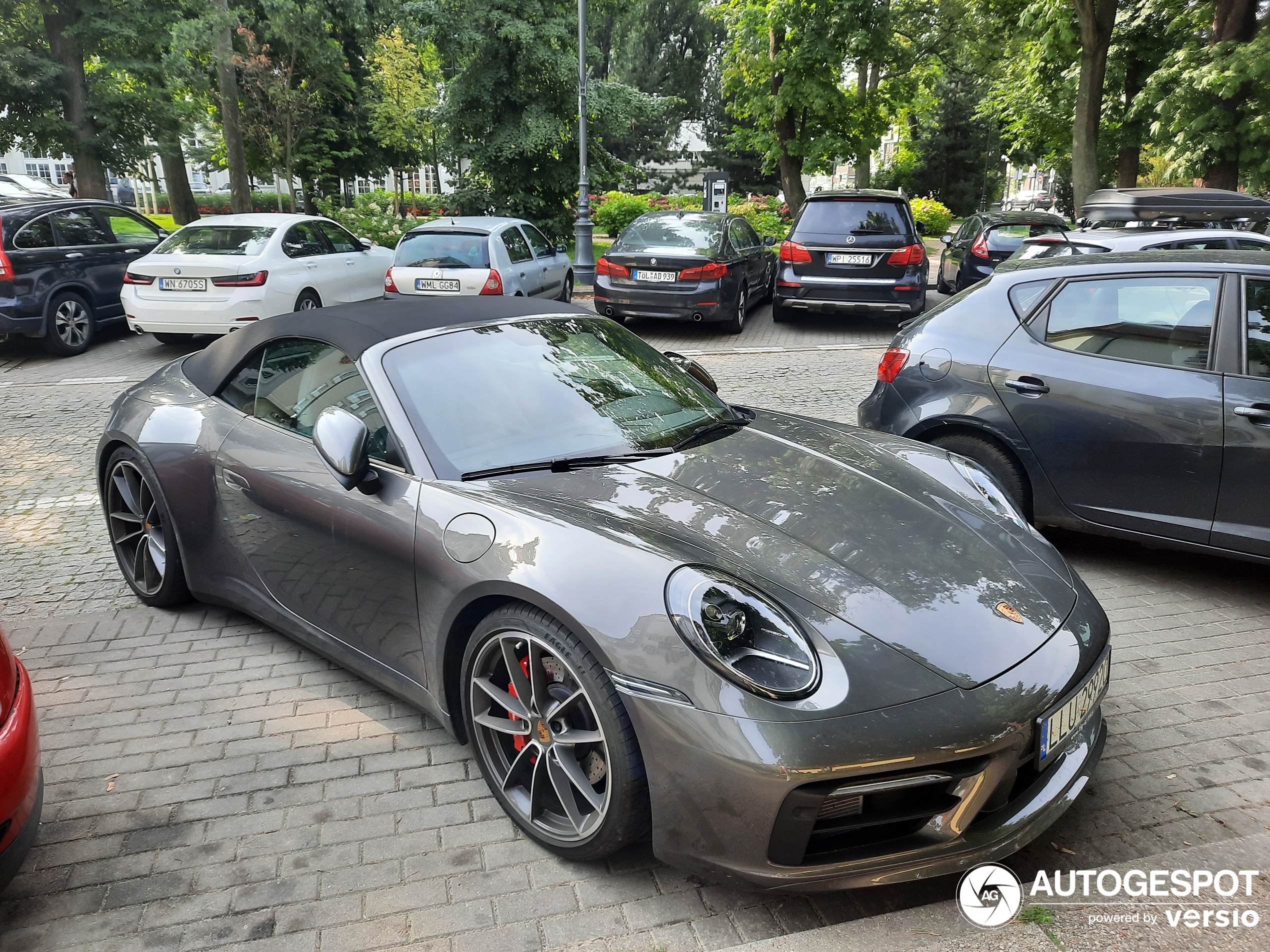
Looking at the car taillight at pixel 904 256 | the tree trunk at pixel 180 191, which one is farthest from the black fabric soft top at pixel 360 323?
the tree trunk at pixel 180 191

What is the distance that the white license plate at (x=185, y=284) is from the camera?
10203mm

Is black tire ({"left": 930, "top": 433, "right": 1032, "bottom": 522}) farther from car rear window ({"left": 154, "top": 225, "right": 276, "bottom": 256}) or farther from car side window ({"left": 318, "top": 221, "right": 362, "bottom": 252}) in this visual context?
car side window ({"left": 318, "top": 221, "right": 362, "bottom": 252})

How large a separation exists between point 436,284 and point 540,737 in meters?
9.39

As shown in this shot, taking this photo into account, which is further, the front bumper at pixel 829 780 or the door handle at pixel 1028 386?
the door handle at pixel 1028 386

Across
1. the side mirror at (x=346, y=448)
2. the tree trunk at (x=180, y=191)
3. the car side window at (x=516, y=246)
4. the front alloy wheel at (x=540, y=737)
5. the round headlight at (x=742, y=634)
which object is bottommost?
the front alloy wheel at (x=540, y=737)

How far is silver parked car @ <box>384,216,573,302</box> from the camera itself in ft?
37.0

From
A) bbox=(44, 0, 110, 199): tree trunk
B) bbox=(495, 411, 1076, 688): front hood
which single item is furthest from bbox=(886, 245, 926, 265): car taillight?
bbox=(44, 0, 110, 199): tree trunk

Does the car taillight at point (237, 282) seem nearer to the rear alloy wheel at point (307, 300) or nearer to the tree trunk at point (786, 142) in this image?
the rear alloy wheel at point (307, 300)

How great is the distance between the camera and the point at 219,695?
3.66 meters

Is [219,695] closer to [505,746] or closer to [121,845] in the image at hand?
[121,845]

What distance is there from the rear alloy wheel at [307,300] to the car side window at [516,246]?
2365mm

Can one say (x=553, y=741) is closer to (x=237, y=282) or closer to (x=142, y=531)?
(x=142, y=531)

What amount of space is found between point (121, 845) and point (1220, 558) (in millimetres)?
5037

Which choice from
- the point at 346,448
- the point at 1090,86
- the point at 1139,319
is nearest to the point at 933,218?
the point at 1090,86
